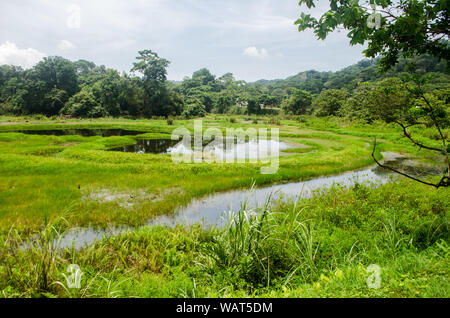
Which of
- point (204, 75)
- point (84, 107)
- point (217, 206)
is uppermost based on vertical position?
point (204, 75)

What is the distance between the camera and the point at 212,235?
18.1ft

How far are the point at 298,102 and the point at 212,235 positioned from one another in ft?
173

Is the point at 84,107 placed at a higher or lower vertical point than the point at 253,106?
lower

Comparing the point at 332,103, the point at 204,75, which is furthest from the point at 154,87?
the point at 204,75

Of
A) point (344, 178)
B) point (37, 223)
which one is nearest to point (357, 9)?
point (37, 223)

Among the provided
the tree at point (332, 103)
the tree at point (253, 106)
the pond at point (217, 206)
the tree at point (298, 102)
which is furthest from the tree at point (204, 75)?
the pond at point (217, 206)

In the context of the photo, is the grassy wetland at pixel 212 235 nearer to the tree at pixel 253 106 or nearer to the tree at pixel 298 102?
the tree at pixel 298 102

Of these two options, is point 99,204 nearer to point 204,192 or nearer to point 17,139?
point 204,192

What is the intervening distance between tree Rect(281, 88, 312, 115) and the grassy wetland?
132 ft

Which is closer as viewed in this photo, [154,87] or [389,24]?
[389,24]

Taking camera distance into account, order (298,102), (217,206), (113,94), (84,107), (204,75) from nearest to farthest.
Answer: (217,206), (84,107), (113,94), (298,102), (204,75)

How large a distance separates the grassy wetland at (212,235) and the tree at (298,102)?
40304 millimetres

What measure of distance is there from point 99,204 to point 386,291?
8.01m

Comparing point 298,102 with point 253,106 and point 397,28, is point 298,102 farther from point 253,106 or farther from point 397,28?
point 397,28
